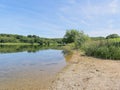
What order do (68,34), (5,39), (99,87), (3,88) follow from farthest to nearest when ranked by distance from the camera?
(5,39)
(68,34)
(3,88)
(99,87)

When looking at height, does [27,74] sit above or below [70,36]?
below

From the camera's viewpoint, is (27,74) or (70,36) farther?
(70,36)

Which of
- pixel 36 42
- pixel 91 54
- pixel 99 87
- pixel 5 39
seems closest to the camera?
pixel 99 87

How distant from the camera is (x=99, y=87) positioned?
7.06 meters

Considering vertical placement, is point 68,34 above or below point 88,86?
above

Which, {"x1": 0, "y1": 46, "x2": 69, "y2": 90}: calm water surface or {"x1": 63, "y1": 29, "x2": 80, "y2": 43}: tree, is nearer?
{"x1": 0, "y1": 46, "x2": 69, "y2": 90}: calm water surface

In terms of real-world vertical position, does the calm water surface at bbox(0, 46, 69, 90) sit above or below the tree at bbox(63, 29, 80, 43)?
below

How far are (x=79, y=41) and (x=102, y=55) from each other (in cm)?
1928

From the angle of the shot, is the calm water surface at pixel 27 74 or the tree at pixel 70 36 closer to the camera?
the calm water surface at pixel 27 74

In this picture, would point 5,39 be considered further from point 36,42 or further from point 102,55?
point 102,55

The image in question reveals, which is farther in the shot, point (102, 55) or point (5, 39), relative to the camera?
point (5, 39)

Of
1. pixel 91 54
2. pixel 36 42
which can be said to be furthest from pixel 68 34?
pixel 36 42

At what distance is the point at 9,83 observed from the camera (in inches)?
344

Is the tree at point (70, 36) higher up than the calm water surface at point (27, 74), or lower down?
higher up
